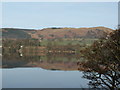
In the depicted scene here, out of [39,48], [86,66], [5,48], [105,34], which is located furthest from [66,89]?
[39,48]

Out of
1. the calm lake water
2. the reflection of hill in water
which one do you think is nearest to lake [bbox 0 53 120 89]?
the calm lake water

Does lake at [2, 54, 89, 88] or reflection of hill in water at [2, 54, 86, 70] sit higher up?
lake at [2, 54, 89, 88]

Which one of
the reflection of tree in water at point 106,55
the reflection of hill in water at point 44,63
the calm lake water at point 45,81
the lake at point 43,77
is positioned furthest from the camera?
the reflection of hill in water at point 44,63

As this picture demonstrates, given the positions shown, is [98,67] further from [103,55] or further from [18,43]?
[18,43]

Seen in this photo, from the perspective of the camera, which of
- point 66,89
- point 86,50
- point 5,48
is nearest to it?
point 86,50

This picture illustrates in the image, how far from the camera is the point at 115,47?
11734mm

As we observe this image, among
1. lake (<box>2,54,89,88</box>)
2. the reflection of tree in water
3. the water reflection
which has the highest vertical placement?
the reflection of tree in water

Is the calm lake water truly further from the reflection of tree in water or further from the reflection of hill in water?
the reflection of tree in water

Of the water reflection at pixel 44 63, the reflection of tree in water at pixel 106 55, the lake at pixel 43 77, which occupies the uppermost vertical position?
the reflection of tree in water at pixel 106 55

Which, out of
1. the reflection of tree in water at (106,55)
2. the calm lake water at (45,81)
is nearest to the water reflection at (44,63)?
the calm lake water at (45,81)

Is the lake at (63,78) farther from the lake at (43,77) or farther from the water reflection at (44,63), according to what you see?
the water reflection at (44,63)

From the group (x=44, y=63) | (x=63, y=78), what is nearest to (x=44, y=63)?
(x=44, y=63)

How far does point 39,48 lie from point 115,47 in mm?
141769

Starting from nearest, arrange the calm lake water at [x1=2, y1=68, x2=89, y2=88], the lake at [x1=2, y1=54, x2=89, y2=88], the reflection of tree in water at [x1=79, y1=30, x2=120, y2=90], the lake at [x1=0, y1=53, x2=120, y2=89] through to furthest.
A: the reflection of tree in water at [x1=79, y1=30, x2=120, y2=90] < the lake at [x1=0, y1=53, x2=120, y2=89] < the calm lake water at [x1=2, y1=68, x2=89, y2=88] < the lake at [x1=2, y1=54, x2=89, y2=88]
